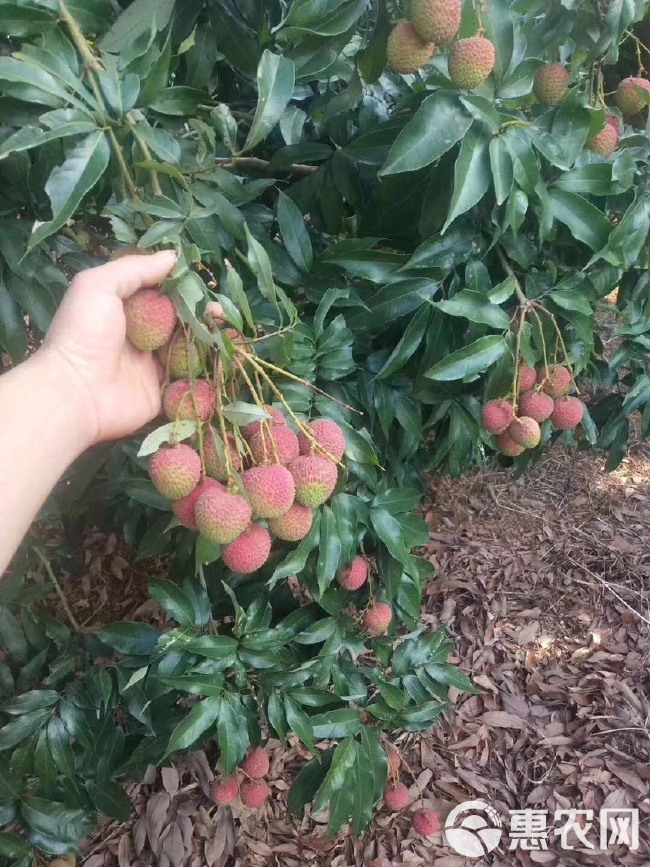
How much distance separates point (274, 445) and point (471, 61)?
1.67ft

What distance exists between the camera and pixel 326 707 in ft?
3.80

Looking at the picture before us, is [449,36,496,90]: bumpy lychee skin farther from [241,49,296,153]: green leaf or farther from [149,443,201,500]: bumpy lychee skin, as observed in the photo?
[149,443,201,500]: bumpy lychee skin

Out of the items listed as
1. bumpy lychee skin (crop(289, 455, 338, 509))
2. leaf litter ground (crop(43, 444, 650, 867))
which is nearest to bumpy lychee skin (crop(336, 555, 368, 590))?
bumpy lychee skin (crop(289, 455, 338, 509))

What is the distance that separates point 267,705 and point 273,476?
0.57 m

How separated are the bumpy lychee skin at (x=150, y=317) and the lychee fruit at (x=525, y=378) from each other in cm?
62

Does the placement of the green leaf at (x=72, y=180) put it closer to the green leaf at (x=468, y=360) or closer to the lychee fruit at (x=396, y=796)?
the green leaf at (x=468, y=360)

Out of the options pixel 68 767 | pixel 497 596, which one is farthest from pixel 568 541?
pixel 68 767

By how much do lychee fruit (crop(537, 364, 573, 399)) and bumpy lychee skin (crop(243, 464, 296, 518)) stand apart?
1.89 feet

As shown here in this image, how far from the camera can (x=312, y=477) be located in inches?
27.8

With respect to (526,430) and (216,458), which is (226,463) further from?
(526,430)

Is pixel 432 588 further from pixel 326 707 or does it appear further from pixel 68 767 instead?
pixel 68 767

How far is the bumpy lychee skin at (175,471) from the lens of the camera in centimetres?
67

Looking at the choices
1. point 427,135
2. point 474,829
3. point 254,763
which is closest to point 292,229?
point 427,135

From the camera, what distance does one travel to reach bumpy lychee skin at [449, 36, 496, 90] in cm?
76
